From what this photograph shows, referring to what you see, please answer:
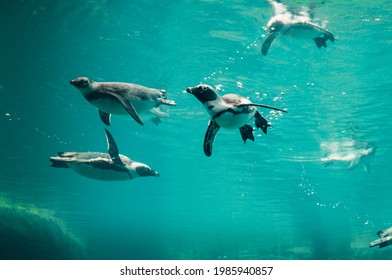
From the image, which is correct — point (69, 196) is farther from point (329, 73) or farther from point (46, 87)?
point (329, 73)

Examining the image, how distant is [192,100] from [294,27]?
24.1ft

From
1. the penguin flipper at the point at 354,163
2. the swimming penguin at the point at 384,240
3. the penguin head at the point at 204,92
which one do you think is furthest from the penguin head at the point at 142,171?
the penguin flipper at the point at 354,163

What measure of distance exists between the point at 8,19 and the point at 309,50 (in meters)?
10.5

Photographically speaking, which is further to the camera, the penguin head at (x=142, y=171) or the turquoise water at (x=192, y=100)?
the turquoise water at (x=192, y=100)

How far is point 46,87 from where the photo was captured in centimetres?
1423

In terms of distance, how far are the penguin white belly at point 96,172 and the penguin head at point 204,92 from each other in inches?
126

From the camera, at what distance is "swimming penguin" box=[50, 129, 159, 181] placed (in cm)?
539

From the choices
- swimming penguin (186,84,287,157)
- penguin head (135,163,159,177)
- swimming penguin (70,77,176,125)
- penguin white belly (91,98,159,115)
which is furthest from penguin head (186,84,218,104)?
penguin head (135,163,159,177)

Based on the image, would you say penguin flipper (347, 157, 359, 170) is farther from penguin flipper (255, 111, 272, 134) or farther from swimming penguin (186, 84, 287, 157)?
swimming penguin (186, 84, 287, 157)

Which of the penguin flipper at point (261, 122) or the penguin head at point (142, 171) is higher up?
the penguin flipper at point (261, 122)

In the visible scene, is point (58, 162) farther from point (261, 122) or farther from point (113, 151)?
point (261, 122)

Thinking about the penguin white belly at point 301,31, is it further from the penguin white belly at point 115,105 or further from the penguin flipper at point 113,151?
the penguin flipper at point 113,151

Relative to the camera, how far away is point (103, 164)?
555 cm

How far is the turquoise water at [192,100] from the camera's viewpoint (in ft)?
33.0
